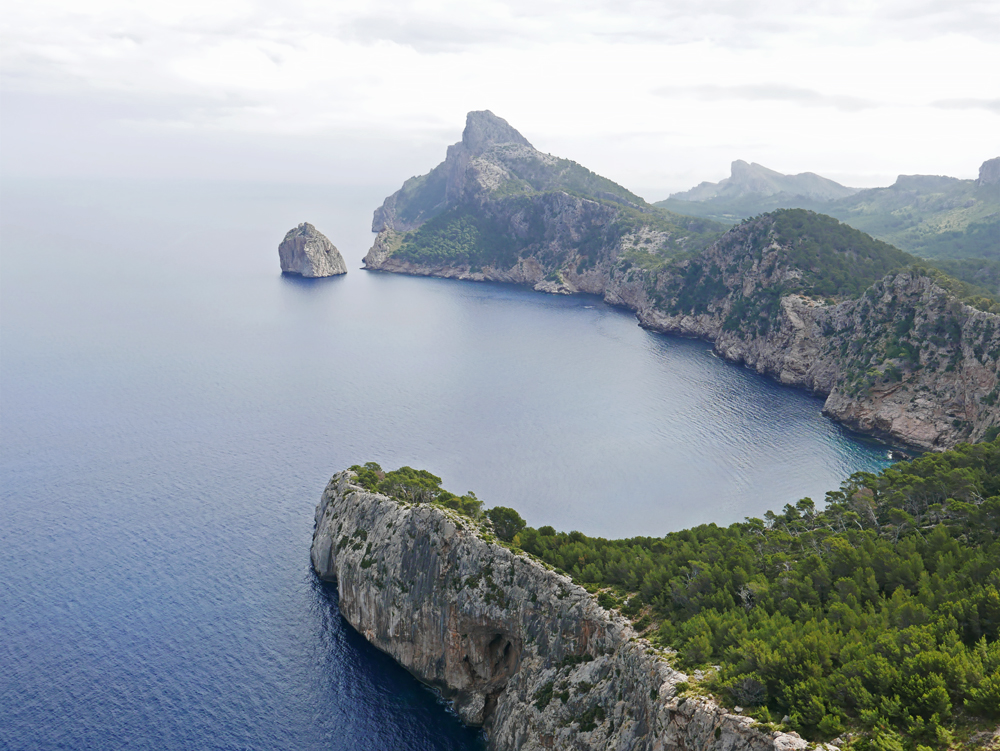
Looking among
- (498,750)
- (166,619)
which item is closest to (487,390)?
(166,619)

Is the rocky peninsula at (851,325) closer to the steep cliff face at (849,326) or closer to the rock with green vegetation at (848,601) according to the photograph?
the steep cliff face at (849,326)

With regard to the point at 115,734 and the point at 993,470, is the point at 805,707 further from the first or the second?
the point at 115,734

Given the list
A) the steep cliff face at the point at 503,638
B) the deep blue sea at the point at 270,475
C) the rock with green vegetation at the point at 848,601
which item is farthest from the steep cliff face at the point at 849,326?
the steep cliff face at the point at 503,638

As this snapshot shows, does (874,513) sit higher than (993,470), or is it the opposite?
(993,470)

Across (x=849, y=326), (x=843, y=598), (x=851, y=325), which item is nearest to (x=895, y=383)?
(x=851, y=325)

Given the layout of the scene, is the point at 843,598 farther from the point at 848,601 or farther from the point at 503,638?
the point at 503,638

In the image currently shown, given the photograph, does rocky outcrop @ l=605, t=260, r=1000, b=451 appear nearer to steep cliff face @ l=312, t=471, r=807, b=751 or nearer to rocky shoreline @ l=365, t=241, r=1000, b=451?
rocky shoreline @ l=365, t=241, r=1000, b=451
